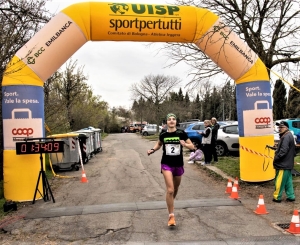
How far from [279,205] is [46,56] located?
6372mm

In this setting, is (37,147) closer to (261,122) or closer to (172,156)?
(172,156)

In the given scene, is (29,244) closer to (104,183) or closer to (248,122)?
(104,183)

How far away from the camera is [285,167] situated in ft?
23.4

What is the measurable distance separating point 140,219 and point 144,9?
201 inches

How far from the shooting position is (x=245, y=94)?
8.70 meters

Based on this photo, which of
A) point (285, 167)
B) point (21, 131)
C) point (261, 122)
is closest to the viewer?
point (285, 167)

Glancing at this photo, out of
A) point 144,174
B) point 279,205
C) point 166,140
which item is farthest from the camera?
point 144,174

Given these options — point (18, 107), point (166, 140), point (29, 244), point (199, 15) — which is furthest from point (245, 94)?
point (29, 244)

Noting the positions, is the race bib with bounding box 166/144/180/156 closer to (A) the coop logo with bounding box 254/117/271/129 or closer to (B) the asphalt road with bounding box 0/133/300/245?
(B) the asphalt road with bounding box 0/133/300/245

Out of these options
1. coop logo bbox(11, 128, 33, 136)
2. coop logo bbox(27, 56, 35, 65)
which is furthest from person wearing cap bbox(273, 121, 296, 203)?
coop logo bbox(27, 56, 35, 65)

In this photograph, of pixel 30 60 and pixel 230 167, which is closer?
pixel 30 60

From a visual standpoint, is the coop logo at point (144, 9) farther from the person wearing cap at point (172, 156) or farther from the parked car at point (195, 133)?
the parked car at point (195, 133)

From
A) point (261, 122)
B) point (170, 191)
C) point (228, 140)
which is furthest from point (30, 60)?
point (228, 140)

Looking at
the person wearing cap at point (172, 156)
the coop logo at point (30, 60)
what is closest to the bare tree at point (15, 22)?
the coop logo at point (30, 60)
